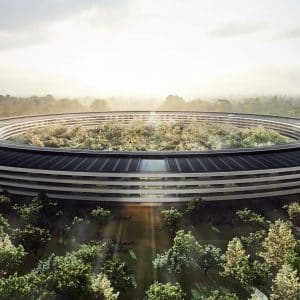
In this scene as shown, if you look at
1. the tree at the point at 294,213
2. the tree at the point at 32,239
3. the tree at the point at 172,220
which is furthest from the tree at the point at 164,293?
the tree at the point at 294,213

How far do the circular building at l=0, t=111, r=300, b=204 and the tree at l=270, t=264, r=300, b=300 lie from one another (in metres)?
30.6

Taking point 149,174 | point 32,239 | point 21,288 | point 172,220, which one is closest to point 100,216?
point 149,174

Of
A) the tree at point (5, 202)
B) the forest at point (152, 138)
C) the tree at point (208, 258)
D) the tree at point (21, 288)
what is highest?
the forest at point (152, 138)

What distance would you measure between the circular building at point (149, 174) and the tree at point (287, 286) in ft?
100

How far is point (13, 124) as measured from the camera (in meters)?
155

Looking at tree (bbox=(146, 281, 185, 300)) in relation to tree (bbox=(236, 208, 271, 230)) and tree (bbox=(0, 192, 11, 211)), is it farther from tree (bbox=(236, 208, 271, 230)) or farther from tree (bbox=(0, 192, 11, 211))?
tree (bbox=(0, 192, 11, 211))

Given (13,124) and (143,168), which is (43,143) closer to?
(13,124)

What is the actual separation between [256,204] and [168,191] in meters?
20.7

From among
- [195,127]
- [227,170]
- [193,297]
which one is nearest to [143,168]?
[227,170]

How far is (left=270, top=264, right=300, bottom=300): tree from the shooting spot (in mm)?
44469

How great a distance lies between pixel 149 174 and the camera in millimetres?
73500

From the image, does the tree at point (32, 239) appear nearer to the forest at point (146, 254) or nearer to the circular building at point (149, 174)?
the forest at point (146, 254)

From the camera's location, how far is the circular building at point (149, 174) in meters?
74.7

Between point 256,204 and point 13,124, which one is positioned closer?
point 256,204
